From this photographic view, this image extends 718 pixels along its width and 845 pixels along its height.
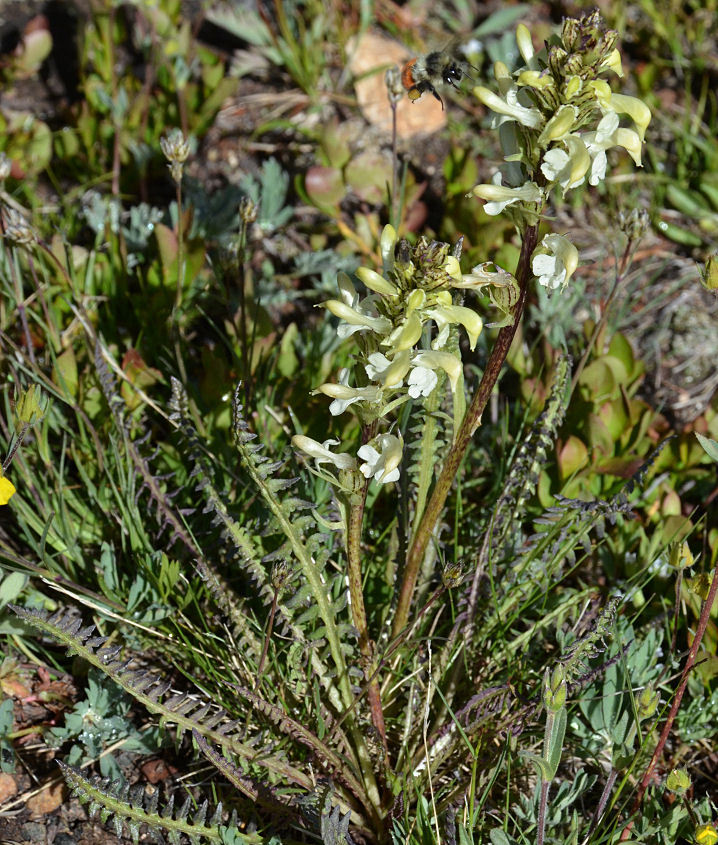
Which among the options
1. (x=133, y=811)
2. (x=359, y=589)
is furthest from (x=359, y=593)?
(x=133, y=811)

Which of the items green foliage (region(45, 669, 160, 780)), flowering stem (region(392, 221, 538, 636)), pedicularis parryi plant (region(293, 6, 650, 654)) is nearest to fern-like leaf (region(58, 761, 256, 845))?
green foliage (region(45, 669, 160, 780))

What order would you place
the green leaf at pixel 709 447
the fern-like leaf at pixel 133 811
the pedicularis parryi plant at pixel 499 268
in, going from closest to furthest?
the pedicularis parryi plant at pixel 499 268 < the green leaf at pixel 709 447 < the fern-like leaf at pixel 133 811

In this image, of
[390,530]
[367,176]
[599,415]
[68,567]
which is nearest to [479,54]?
[367,176]

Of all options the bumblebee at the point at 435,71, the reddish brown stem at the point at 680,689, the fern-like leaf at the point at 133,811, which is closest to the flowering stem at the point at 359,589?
the fern-like leaf at the point at 133,811

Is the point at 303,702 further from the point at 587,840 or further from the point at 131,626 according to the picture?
the point at 587,840

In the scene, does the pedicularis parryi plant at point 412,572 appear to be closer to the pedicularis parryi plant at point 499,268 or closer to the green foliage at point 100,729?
the pedicularis parryi plant at point 499,268

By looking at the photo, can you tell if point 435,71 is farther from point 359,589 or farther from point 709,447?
point 359,589
